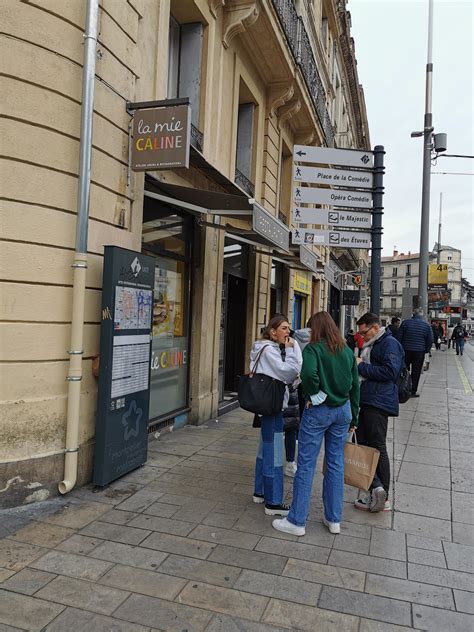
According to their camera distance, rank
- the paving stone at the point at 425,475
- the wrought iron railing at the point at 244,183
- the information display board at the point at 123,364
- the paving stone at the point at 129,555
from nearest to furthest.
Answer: the paving stone at the point at 129,555
the information display board at the point at 123,364
the paving stone at the point at 425,475
the wrought iron railing at the point at 244,183

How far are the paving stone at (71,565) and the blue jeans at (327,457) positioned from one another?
4.96 ft

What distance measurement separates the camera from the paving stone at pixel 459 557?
141 inches

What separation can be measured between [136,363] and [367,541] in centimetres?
272

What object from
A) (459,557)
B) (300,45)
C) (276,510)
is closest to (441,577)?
(459,557)

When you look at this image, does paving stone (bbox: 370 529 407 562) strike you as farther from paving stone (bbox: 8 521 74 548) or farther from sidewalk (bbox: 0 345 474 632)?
paving stone (bbox: 8 521 74 548)

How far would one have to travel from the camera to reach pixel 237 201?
251 inches

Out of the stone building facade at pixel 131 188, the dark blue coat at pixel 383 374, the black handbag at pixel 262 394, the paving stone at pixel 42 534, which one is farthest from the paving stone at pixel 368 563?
the stone building facade at pixel 131 188

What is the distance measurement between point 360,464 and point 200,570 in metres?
1.64

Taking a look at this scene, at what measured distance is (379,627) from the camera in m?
2.85

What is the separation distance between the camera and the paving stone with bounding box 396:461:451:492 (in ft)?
17.7

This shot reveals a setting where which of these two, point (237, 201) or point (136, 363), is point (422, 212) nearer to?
point (237, 201)

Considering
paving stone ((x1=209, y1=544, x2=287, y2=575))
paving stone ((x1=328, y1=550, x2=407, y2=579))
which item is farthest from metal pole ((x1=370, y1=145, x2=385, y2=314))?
paving stone ((x1=209, y1=544, x2=287, y2=575))

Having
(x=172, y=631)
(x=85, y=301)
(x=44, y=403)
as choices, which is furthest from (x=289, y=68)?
(x=172, y=631)

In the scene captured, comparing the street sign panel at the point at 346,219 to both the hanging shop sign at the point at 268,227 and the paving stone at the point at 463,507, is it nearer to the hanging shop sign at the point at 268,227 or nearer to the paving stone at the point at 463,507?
the hanging shop sign at the point at 268,227
